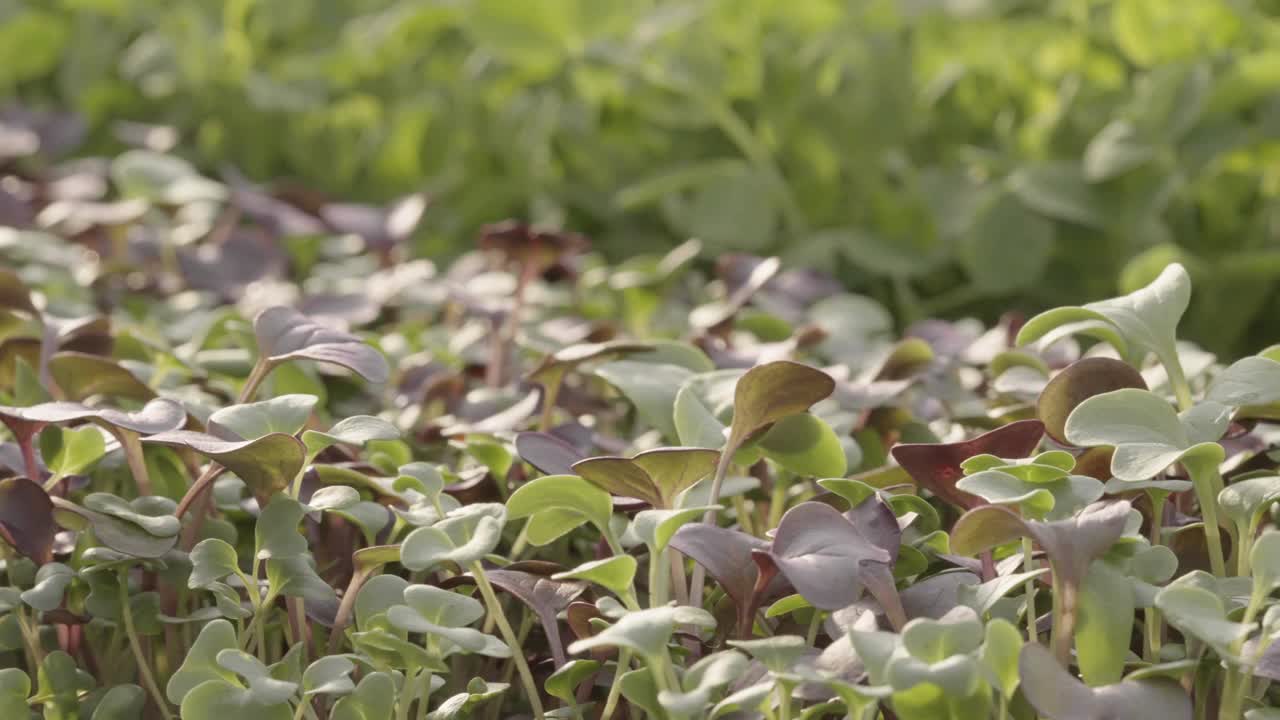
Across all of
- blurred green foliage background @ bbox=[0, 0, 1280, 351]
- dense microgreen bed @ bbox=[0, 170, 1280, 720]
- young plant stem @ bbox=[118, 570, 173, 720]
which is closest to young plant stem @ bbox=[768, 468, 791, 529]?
dense microgreen bed @ bbox=[0, 170, 1280, 720]

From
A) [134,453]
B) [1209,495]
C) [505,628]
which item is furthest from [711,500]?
[134,453]

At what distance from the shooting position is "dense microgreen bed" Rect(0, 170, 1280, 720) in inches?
29.5

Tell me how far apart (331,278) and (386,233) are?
0.13 meters

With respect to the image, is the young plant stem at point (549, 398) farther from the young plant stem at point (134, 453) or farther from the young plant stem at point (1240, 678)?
the young plant stem at point (1240, 678)

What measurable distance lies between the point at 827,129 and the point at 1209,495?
1.40m

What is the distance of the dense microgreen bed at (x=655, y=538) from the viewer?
0.75 meters

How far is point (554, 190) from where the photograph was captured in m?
2.45

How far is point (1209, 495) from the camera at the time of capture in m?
0.84

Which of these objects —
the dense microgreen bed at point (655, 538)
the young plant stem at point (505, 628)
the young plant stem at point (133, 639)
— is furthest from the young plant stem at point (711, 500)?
the young plant stem at point (133, 639)

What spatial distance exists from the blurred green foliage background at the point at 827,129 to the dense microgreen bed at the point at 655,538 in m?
0.78

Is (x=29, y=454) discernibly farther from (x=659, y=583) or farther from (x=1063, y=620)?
(x=1063, y=620)

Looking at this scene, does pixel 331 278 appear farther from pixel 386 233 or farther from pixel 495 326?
pixel 495 326

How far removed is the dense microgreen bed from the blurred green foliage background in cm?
78

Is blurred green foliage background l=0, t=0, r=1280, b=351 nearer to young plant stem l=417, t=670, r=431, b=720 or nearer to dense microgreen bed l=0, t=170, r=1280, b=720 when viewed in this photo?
dense microgreen bed l=0, t=170, r=1280, b=720
